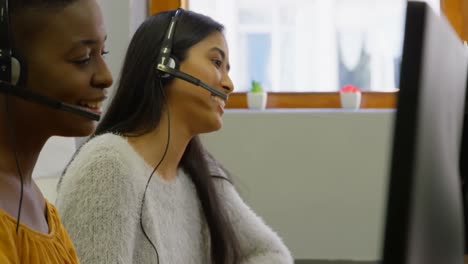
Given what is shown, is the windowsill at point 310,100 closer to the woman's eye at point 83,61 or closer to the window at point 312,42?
the window at point 312,42

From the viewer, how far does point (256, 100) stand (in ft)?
8.57

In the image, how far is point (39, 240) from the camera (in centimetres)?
77

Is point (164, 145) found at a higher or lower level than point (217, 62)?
lower

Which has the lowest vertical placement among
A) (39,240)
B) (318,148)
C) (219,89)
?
(318,148)

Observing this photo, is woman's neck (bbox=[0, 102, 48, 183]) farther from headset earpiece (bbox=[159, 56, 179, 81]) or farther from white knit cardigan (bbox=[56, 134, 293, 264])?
headset earpiece (bbox=[159, 56, 179, 81])

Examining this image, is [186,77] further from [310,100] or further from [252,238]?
[310,100]

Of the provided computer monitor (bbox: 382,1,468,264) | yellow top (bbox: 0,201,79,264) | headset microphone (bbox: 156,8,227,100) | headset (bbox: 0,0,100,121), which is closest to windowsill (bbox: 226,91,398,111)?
headset microphone (bbox: 156,8,227,100)

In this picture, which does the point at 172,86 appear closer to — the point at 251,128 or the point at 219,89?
the point at 219,89

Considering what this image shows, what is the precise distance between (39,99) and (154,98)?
611 mm

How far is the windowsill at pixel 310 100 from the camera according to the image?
103 inches

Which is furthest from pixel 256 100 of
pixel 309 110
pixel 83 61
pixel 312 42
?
pixel 83 61

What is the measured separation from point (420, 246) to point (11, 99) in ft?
1.52

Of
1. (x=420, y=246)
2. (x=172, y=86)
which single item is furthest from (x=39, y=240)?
(x=172, y=86)

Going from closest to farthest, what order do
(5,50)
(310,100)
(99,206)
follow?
(5,50) < (99,206) < (310,100)
